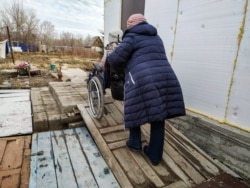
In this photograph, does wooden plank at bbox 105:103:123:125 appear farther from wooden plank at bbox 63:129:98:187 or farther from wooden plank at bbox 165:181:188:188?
wooden plank at bbox 165:181:188:188

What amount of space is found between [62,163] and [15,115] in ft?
4.94

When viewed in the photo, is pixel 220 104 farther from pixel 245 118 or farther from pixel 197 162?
pixel 197 162

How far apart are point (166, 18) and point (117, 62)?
4.74ft

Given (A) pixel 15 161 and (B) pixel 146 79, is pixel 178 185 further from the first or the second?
(A) pixel 15 161

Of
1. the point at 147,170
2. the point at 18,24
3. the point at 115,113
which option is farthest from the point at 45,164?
the point at 18,24

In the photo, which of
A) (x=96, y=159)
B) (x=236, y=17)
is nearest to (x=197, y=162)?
(x=96, y=159)

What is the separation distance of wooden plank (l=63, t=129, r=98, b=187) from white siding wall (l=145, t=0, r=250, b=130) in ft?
4.72

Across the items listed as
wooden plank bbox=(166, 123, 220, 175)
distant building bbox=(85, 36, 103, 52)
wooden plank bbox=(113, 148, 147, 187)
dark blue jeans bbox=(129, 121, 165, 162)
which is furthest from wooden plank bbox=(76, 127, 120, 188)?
distant building bbox=(85, 36, 103, 52)

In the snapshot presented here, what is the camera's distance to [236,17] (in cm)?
180

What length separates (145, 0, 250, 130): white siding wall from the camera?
1.78m

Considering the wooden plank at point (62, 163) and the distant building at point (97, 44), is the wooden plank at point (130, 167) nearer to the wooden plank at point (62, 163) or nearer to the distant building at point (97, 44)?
the wooden plank at point (62, 163)

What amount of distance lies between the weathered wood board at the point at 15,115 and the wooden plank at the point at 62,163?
47cm

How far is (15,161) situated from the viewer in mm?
1840

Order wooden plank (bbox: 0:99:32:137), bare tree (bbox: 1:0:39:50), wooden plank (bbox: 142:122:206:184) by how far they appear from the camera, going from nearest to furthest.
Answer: wooden plank (bbox: 142:122:206:184) → wooden plank (bbox: 0:99:32:137) → bare tree (bbox: 1:0:39:50)
